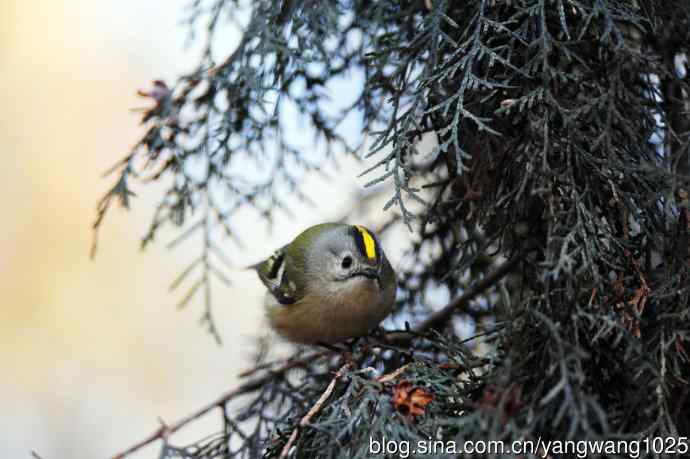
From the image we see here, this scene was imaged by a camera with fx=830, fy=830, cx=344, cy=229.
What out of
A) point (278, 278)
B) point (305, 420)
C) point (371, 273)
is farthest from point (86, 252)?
point (305, 420)

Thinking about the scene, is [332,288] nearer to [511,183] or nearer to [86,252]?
[511,183]

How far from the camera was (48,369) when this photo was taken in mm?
4227

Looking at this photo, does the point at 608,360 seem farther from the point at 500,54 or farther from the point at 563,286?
the point at 500,54

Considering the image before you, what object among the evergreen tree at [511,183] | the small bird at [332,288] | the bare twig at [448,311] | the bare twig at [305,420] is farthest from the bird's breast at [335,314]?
the bare twig at [305,420]

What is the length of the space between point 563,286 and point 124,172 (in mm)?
969

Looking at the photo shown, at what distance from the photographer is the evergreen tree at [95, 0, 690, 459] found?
129 centimetres

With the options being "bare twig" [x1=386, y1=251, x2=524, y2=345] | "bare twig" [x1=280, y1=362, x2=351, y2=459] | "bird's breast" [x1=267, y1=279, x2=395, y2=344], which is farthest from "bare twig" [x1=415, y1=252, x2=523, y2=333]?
"bare twig" [x1=280, y1=362, x2=351, y2=459]

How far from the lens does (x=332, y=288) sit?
93.7 inches

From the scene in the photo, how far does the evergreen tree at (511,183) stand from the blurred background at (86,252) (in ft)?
7.49

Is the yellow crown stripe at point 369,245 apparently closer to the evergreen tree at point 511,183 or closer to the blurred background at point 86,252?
the evergreen tree at point 511,183

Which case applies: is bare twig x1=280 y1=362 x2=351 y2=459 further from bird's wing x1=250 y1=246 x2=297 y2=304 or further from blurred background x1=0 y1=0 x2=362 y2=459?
blurred background x1=0 y1=0 x2=362 y2=459

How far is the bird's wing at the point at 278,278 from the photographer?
2482 mm

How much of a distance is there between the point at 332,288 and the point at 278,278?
0.89 ft

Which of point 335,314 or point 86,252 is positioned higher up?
point 86,252
